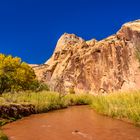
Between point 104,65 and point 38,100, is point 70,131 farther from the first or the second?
point 104,65

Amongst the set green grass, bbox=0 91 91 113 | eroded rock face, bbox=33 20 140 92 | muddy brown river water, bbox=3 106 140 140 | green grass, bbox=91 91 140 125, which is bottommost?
muddy brown river water, bbox=3 106 140 140

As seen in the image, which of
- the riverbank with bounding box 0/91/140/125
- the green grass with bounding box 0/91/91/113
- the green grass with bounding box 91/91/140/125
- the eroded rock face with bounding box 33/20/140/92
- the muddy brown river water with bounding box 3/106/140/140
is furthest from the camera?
the eroded rock face with bounding box 33/20/140/92

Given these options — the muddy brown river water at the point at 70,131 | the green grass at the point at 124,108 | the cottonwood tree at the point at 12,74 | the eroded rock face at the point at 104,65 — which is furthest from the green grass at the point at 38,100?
the eroded rock face at the point at 104,65

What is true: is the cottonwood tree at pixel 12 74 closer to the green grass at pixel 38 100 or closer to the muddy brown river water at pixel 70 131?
the green grass at pixel 38 100

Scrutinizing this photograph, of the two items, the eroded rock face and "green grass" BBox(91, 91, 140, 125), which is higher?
the eroded rock face

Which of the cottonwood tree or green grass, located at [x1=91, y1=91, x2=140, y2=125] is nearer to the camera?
green grass, located at [x1=91, y1=91, x2=140, y2=125]

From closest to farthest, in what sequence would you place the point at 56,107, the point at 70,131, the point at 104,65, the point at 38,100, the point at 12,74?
the point at 70,131 < the point at 38,100 < the point at 56,107 < the point at 12,74 < the point at 104,65

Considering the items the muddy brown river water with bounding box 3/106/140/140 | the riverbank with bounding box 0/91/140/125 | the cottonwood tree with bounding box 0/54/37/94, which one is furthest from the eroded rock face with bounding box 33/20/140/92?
the muddy brown river water with bounding box 3/106/140/140

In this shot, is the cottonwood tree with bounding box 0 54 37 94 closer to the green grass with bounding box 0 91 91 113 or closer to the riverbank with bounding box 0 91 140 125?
the green grass with bounding box 0 91 91 113

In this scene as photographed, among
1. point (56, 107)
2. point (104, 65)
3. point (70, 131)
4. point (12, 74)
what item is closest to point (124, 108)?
point (70, 131)

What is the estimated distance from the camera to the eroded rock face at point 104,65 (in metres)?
64.9

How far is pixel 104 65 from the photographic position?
7125 cm

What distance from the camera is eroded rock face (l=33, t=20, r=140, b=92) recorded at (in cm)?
6494

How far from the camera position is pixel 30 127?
17.6 meters
